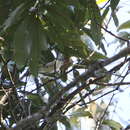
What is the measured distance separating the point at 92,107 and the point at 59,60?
35 centimetres

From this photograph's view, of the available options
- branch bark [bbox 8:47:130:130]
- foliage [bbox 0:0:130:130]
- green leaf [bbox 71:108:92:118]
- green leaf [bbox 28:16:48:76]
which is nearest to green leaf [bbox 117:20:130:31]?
foliage [bbox 0:0:130:130]

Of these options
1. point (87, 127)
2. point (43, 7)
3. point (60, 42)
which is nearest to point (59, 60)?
point (60, 42)

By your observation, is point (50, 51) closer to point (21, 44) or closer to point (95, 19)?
point (95, 19)

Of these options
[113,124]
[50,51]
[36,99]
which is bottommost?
[113,124]

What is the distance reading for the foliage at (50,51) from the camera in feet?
3.04

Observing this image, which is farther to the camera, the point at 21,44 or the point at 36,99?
the point at 36,99

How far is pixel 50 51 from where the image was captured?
1377 mm

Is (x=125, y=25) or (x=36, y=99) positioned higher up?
(x=125, y=25)

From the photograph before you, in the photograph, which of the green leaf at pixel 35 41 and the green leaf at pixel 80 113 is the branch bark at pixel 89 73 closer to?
the green leaf at pixel 35 41

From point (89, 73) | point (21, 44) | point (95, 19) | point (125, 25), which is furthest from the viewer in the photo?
point (125, 25)

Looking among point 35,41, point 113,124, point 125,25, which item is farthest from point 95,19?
point 113,124

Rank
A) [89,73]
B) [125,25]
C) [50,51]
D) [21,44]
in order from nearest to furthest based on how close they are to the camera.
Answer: [89,73]
[21,44]
[50,51]
[125,25]

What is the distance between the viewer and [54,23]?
1108mm

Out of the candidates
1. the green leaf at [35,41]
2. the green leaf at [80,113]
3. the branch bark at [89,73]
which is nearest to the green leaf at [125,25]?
the green leaf at [80,113]
